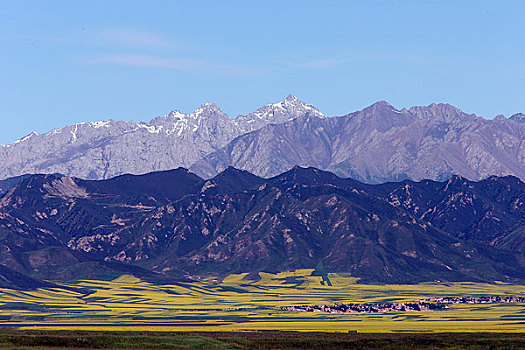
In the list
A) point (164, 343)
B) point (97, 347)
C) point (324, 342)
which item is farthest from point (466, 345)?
point (97, 347)

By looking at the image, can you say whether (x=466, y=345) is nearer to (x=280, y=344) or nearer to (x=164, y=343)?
(x=280, y=344)

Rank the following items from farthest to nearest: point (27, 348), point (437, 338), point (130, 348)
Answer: point (437, 338) → point (130, 348) → point (27, 348)

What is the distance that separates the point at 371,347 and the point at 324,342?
8.94 metres

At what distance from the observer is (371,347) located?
169 metres

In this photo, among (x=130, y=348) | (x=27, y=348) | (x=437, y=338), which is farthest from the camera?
(x=437, y=338)

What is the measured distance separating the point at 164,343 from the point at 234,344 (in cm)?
1217

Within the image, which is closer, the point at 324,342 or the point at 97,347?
the point at 97,347

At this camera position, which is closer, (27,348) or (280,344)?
(27,348)

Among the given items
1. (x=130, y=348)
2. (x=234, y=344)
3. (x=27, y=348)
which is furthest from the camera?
(x=234, y=344)

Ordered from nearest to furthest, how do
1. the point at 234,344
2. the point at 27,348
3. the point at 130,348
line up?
the point at 27,348
the point at 130,348
the point at 234,344

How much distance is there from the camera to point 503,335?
192 meters

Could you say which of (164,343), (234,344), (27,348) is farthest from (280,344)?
(27,348)

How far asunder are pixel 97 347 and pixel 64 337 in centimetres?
1319

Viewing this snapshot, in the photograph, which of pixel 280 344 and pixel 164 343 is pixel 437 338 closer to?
pixel 280 344
